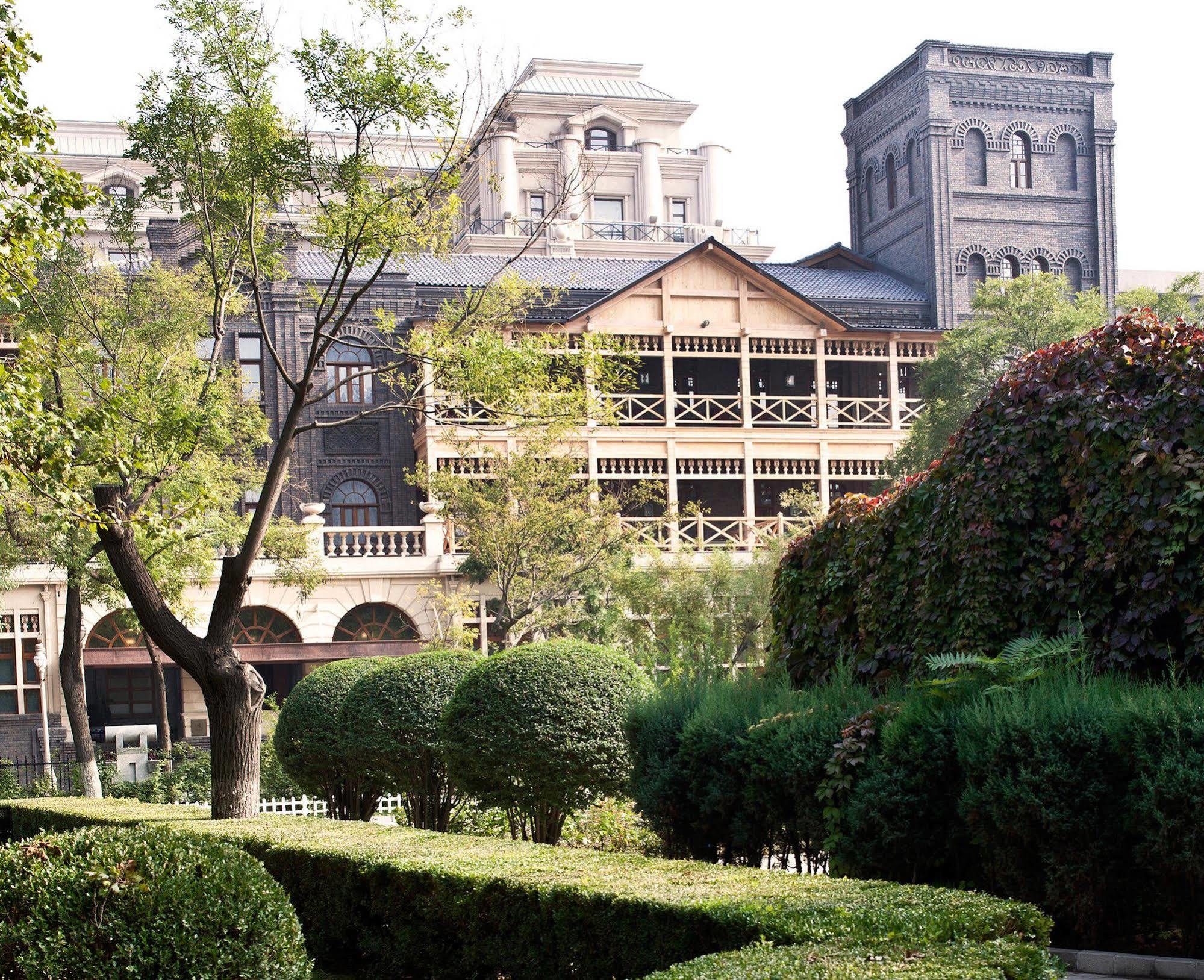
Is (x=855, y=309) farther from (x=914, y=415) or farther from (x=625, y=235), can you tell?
(x=625, y=235)

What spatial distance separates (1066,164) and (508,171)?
2146 cm

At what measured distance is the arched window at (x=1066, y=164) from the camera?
45.8m

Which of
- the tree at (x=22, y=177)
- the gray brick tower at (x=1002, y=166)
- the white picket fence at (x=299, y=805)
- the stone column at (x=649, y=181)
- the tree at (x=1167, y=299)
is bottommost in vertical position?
the white picket fence at (x=299, y=805)

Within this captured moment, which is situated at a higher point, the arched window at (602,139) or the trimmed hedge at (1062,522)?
the arched window at (602,139)

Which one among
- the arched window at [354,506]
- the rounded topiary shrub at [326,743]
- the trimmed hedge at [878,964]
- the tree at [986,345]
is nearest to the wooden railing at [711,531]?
the tree at [986,345]

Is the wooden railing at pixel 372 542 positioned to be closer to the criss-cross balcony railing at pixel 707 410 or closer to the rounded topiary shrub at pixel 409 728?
the criss-cross balcony railing at pixel 707 410

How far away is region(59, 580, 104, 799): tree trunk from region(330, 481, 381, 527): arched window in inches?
527

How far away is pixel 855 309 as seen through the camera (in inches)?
1693

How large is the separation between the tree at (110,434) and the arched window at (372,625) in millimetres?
5614

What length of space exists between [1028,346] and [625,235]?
2432 cm

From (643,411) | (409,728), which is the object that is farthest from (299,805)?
(643,411)

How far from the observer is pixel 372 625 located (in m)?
36.0

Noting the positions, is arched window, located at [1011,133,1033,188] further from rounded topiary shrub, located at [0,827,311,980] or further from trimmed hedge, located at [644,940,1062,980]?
trimmed hedge, located at [644,940,1062,980]

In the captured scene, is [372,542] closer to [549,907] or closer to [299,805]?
[299,805]
